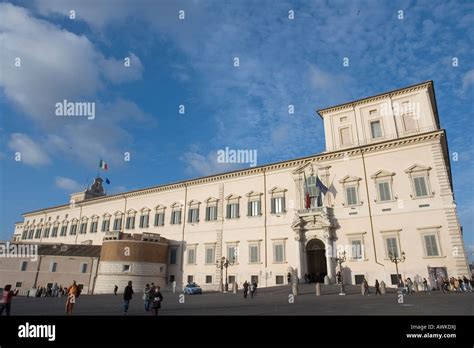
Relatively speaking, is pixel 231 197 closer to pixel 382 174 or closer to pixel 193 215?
pixel 193 215

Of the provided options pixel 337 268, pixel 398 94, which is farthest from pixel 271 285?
pixel 398 94

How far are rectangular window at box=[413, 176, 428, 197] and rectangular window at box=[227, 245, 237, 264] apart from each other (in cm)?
1834

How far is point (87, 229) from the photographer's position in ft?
165

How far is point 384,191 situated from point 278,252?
1133 centimetres

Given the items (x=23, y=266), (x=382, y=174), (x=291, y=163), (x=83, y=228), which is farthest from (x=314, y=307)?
(x=83, y=228)

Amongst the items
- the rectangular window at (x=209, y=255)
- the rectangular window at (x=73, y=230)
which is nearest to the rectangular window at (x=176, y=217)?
the rectangular window at (x=209, y=255)

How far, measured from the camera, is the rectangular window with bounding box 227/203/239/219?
3583 cm

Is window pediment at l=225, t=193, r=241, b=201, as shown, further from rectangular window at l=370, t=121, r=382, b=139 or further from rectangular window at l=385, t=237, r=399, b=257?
rectangular window at l=385, t=237, r=399, b=257

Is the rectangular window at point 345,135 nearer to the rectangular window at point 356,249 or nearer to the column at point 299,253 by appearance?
the rectangular window at point 356,249

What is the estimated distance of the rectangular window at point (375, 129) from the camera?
31016mm

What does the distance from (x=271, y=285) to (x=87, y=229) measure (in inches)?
1303

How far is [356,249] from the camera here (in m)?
27.7
